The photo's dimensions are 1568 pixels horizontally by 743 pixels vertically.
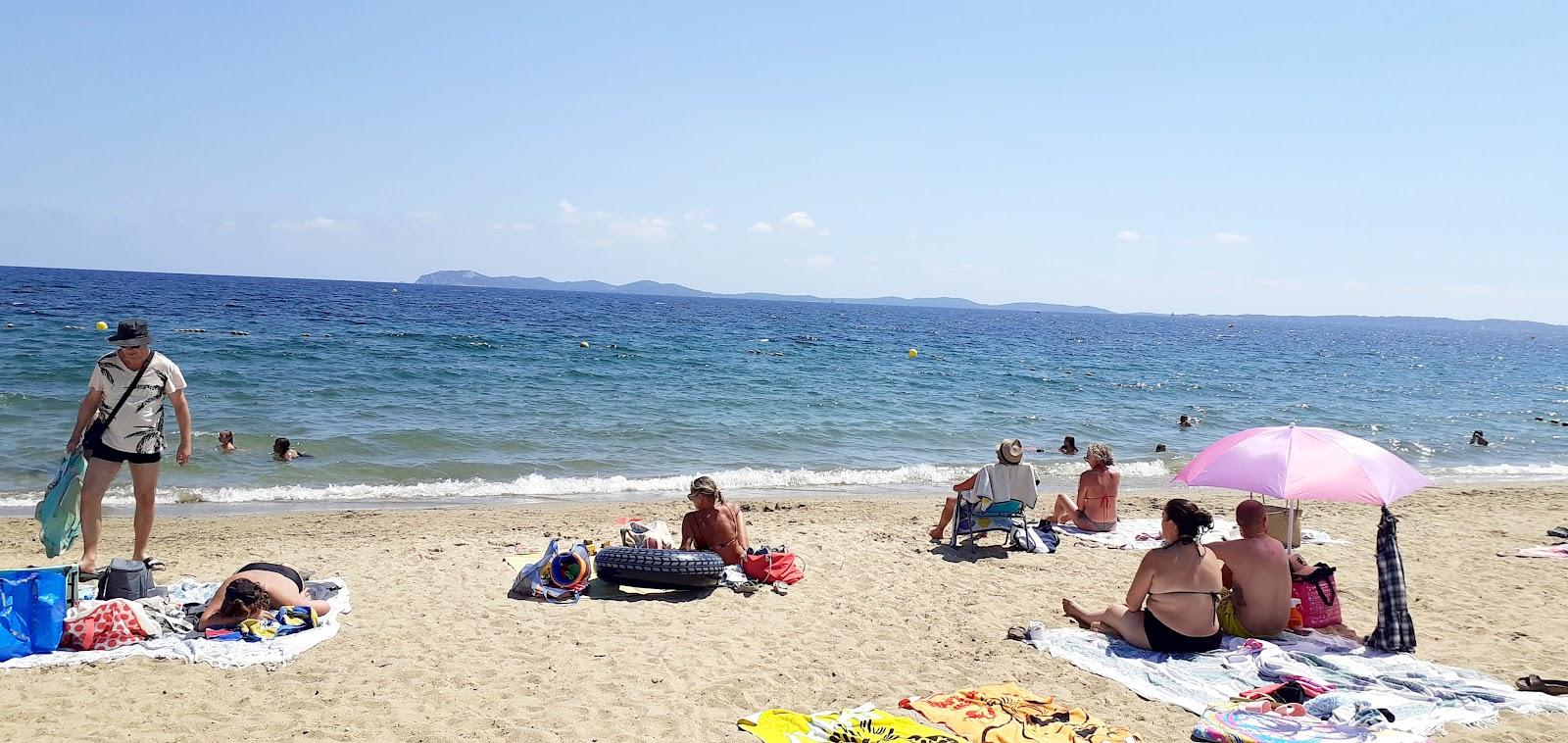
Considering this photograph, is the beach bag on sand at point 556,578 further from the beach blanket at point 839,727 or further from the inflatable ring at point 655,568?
the beach blanket at point 839,727

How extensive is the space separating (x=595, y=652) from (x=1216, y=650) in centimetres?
391

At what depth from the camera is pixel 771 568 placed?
294 inches

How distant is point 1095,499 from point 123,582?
8.40 meters

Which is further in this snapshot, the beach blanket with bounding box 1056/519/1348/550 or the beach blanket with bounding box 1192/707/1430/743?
the beach blanket with bounding box 1056/519/1348/550

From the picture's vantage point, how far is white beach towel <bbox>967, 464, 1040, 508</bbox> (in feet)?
28.4

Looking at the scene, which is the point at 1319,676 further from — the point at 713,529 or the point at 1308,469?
the point at 713,529

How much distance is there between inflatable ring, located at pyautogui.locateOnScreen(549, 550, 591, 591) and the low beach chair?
3706mm

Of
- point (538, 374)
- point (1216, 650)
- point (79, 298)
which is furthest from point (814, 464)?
point (79, 298)

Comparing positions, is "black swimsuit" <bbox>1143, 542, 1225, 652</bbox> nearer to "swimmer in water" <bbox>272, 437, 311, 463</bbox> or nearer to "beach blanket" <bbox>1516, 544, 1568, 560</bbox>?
"beach blanket" <bbox>1516, 544, 1568, 560</bbox>

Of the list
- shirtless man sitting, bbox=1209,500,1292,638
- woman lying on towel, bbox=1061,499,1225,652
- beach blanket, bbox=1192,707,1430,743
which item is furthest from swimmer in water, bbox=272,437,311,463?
beach blanket, bbox=1192,707,1430,743

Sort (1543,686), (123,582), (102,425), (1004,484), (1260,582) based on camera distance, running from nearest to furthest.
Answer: (1543,686) → (123,582) → (1260,582) → (102,425) → (1004,484)

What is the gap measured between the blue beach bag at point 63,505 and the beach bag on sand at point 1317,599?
8499 millimetres

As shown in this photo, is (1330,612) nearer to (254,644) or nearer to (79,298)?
(254,644)

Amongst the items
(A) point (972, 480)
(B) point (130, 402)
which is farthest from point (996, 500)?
(B) point (130, 402)
